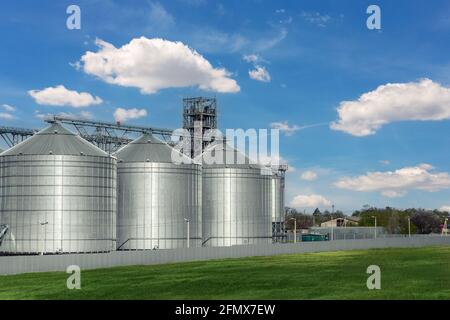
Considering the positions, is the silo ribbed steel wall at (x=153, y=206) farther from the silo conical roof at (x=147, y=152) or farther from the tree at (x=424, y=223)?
the tree at (x=424, y=223)

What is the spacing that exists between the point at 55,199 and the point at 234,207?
27.1 meters

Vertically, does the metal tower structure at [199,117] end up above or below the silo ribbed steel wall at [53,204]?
above

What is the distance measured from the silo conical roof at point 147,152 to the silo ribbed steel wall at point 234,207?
22.1ft

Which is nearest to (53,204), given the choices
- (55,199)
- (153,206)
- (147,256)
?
(55,199)

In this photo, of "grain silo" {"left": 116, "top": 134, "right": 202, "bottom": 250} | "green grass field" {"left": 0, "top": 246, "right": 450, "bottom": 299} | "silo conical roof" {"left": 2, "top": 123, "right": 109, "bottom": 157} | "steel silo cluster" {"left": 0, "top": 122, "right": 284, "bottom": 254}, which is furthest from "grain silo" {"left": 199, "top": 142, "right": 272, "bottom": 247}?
"green grass field" {"left": 0, "top": 246, "right": 450, "bottom": 299}

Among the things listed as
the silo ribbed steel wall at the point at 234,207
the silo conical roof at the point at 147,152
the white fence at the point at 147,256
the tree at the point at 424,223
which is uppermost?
the silo conical roof at the point at 147,152

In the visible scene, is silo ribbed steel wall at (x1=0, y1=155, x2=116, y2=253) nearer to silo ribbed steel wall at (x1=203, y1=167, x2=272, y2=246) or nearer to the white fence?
the white fence

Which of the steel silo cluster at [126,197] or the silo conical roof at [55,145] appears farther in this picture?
the silo conical roof at [55,145]

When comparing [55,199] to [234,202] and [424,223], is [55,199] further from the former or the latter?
[424,223]

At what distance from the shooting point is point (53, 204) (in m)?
63.0

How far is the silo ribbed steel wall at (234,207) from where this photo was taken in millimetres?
81812

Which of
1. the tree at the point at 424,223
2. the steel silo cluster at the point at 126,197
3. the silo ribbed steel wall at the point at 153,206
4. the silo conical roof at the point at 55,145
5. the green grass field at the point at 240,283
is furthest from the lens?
the tree at the point at 424,223

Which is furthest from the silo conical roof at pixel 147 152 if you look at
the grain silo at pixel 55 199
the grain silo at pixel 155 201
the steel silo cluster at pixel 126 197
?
the grain silo at pixel 55 199
